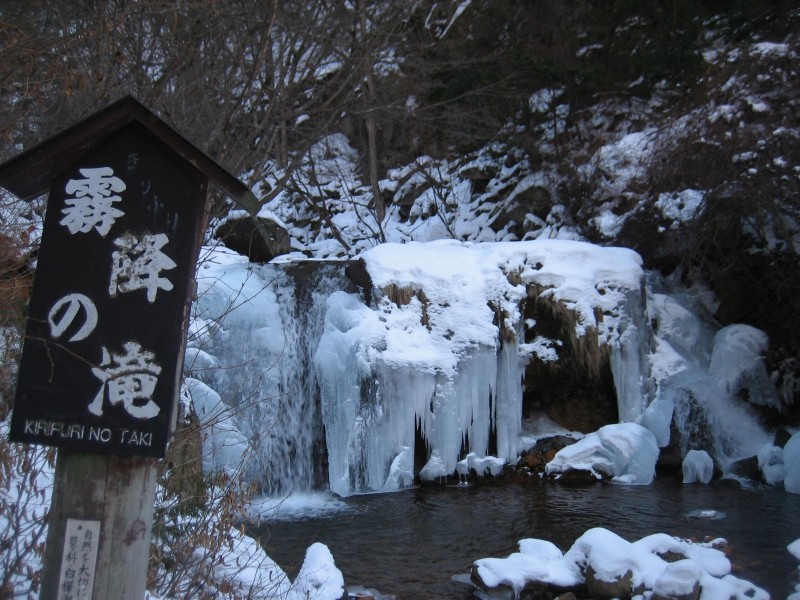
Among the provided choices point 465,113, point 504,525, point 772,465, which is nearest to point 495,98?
point 465,113

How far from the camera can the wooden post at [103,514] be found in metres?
2.15

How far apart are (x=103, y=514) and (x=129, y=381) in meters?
0.41

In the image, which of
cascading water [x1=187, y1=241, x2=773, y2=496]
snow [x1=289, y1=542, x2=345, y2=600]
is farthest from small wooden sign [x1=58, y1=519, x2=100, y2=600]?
cascading water [x1=187, y1=241, x2=773, y2=496]

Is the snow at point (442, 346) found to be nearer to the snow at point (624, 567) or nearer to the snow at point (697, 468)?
the snow at point (697, 468)

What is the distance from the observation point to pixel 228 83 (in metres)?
5.50

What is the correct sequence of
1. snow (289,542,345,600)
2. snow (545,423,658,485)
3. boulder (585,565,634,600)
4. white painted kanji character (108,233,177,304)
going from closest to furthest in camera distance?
1. white painted kanji character (108,233,177,304)
2. snow (289,542,345,600)
3. boulder (585,565,634,600)
4. snow (545,423,658,485)

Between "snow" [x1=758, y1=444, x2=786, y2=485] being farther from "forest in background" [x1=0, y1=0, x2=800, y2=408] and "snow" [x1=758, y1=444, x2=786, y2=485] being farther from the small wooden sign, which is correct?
the small wooden sign

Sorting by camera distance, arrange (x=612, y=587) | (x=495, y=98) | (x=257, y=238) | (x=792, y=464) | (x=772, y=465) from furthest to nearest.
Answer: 1. (x=495, y=98)
2. (x=257, y=238)
3. (x=772, y=465)
4. (x=792, y=464)
5. (x=612, y=587)

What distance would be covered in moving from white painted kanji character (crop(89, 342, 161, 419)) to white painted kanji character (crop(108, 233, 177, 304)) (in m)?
0.19

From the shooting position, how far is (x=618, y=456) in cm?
821

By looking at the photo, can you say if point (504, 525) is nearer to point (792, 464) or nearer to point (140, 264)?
point (792, 464)

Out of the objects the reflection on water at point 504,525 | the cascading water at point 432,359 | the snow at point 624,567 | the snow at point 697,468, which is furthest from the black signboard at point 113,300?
the snow at point 697,468

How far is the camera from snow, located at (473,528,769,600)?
4691 mm

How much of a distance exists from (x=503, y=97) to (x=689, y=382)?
6645 millimetres
